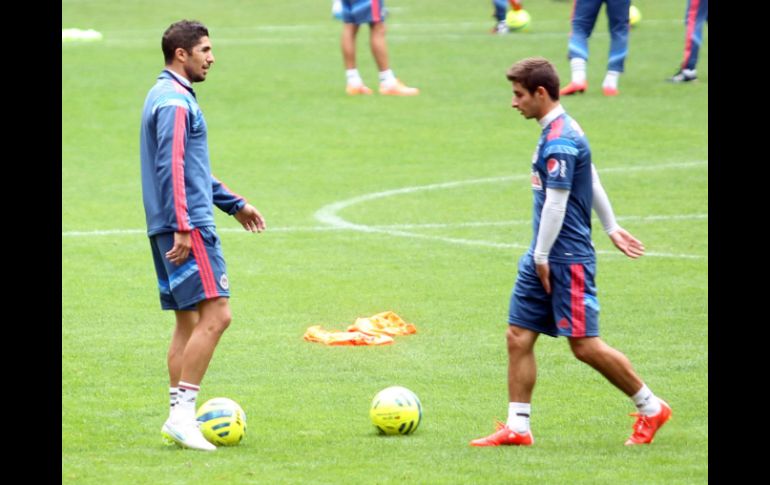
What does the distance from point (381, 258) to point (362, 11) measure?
276 inches

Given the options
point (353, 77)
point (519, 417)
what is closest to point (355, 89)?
point (353, 77)

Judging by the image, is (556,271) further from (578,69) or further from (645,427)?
(578,69)

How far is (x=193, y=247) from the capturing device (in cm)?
851

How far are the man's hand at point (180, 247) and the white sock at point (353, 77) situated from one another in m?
14.1

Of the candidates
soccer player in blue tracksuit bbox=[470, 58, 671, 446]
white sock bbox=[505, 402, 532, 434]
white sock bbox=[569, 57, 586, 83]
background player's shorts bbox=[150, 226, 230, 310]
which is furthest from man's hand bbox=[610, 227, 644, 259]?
white sock bbox=[569, 57, 586, 83]

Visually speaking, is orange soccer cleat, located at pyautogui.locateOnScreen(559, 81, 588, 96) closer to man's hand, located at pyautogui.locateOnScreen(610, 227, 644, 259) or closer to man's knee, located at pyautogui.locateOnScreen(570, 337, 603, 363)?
man's hand, located at pyautogui.locateOnScreen(610, 227, 644, 259)

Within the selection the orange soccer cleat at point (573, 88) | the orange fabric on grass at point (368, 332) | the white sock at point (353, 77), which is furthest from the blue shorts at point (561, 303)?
the white sock at point (353, 77)

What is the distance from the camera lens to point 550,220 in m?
8.36

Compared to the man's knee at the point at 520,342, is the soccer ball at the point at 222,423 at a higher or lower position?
lower

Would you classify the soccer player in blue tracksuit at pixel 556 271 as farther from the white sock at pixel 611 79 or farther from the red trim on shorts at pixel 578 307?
the white sock at pixel 611 79

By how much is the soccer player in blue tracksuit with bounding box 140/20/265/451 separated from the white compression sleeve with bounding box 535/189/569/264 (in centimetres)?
173

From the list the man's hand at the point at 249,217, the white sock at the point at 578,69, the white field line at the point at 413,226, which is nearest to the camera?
the man's hand at the point at 249,217

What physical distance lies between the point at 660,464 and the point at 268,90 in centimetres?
1600

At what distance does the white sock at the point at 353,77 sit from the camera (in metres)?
22.4
